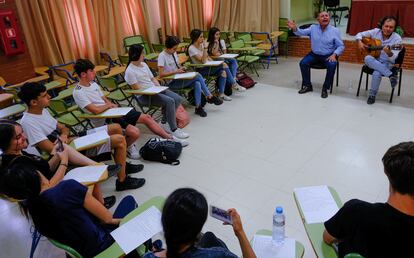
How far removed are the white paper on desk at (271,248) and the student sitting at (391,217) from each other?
305 mm

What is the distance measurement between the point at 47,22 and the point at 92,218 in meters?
4.09

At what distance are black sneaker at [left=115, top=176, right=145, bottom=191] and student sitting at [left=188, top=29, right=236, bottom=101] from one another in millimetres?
2234

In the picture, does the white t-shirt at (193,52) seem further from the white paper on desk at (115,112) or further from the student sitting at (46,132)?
the student sitting at (46,132)

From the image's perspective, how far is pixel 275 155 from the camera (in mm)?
3191

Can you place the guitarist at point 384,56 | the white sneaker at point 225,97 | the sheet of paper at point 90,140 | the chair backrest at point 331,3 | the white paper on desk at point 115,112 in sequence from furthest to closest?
the chair backrest at point 331,3, the white sneaker at point 225,97, the guitarist at point 384,56, the white paper on desk at point 115,112, the sheet of paper at point 90,140

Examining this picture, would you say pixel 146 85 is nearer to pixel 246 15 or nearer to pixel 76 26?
pixel 76 26

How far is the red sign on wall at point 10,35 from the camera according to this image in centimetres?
417

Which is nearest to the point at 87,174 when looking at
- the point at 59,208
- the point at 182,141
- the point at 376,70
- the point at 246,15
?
the point at 59,208

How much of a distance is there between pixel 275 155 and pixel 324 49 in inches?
92.2

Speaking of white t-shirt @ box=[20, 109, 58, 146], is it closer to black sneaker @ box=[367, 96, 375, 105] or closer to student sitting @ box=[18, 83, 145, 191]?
student sitting @ box=[18, 83, 145, 191]

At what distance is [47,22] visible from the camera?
467 cm

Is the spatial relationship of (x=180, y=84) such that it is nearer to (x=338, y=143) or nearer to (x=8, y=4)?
(x=338, y=143)

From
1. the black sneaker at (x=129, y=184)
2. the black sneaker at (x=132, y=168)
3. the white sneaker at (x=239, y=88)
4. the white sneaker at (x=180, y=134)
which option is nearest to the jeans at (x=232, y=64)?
the white sneaker at (x=239, y=88)

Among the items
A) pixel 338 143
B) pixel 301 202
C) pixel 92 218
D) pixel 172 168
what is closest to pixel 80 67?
pixel 172 168
